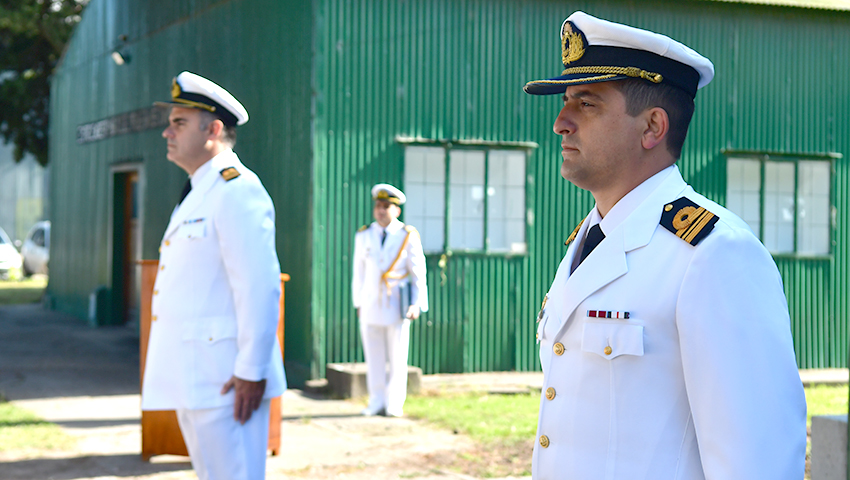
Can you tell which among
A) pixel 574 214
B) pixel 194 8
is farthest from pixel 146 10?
pixel 574 214

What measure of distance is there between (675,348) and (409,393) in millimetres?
8144

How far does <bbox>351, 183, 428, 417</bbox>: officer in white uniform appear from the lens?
900cm

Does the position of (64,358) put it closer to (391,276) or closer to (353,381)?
(353,381)

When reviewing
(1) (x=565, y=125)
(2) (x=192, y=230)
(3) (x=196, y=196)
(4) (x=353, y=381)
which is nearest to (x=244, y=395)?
(2) (x=192, y=230)

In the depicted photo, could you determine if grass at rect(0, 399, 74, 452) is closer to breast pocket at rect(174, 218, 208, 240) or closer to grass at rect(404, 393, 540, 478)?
grass at rect(404, 393, 540, 478)

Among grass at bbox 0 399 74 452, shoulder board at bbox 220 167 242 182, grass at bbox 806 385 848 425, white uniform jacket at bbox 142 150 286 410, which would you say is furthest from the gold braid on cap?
grass at bbox 806 385 848 425

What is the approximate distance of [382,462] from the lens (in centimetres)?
683

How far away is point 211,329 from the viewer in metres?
3.76

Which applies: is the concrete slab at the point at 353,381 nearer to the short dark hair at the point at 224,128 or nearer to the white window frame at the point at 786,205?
the white window frame at the point at 786,205

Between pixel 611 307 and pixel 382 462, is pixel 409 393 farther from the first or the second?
pixel 611 307

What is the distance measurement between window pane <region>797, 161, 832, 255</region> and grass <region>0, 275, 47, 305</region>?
1694 centimetres

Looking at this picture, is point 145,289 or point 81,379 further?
point 81,379

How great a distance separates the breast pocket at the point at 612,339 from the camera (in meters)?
1.86

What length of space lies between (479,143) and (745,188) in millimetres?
3697
